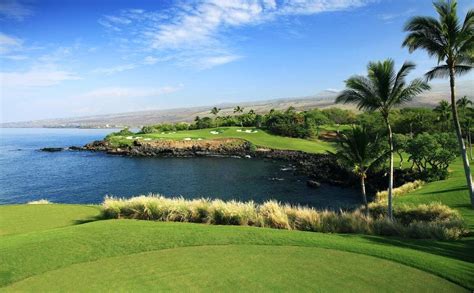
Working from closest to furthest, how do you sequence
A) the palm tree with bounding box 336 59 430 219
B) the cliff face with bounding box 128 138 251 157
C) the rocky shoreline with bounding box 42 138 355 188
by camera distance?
the palm tree with bounding box 336 59 430 219
the rocky shoreline with bounding box 42 138 355 188
the cliff face with bounding box 128 138 251 157

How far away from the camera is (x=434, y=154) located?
118 feet

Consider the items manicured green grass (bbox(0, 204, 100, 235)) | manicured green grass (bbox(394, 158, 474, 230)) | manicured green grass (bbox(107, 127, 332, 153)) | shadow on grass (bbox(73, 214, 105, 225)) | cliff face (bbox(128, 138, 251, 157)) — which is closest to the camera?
manicured green grass (bbox(0, 204, 100, 235))

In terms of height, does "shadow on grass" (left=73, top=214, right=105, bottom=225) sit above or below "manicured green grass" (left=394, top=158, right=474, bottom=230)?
above

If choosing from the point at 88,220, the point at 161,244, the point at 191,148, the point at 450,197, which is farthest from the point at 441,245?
the point at 191,148

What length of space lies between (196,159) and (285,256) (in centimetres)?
5941

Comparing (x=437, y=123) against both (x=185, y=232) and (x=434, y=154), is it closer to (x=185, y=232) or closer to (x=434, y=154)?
(x=434, y=154)

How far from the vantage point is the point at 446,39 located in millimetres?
16797

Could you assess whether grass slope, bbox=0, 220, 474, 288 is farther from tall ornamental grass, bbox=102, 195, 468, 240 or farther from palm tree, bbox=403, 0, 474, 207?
palm tree, bbox=403, 0, 474, 207

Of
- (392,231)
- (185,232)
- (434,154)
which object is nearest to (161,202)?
(185,232)

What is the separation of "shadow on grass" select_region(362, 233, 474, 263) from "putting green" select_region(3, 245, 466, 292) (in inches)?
94.9

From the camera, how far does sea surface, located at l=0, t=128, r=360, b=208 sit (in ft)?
130

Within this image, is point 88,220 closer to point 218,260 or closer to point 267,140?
point 218,260

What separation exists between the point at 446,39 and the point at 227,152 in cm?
6055

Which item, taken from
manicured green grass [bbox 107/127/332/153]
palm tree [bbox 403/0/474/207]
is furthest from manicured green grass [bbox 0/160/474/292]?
manicured green grass [bbox 107/127/332/153]
